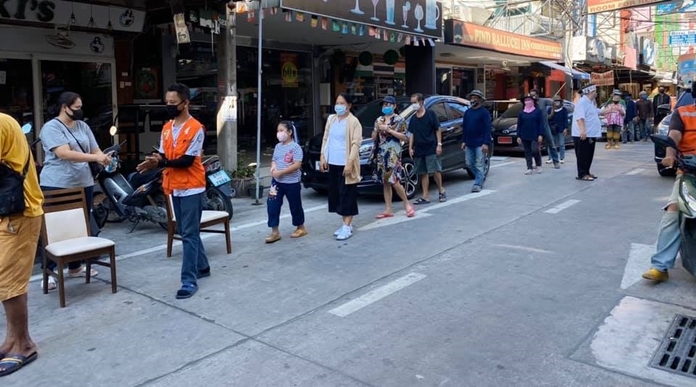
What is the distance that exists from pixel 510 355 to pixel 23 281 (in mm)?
3272

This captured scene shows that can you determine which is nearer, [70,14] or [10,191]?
[10,191]

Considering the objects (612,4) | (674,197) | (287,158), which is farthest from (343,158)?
(612,4)

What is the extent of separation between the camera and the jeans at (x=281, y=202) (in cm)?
704

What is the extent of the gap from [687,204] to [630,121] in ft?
55.0

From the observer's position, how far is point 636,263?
19.6 ft

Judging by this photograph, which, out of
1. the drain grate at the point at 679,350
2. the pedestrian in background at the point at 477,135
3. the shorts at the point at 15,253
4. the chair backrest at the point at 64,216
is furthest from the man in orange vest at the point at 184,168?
the pedestrian in background at the point at 477,135

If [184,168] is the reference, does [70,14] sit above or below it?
above

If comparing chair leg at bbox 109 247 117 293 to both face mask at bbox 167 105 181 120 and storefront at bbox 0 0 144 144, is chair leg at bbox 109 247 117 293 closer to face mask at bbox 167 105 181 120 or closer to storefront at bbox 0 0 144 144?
face mask at bbox 167 105 181 120

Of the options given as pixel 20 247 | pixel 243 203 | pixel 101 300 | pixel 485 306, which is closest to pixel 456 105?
pixel 243 203

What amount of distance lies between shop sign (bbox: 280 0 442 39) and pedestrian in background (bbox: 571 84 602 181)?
412 centimetres

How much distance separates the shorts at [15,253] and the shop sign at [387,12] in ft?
22.0

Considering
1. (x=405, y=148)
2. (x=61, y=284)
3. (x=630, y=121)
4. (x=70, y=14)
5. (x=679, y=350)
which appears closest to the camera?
(x=679, y=350)

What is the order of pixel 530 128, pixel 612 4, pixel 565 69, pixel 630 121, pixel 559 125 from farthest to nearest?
pixel 565 69
pixel 630 121
pixel 612 4
pixel 559 125
pixel 530 128

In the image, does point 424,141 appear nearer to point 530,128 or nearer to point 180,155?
point 530,128
